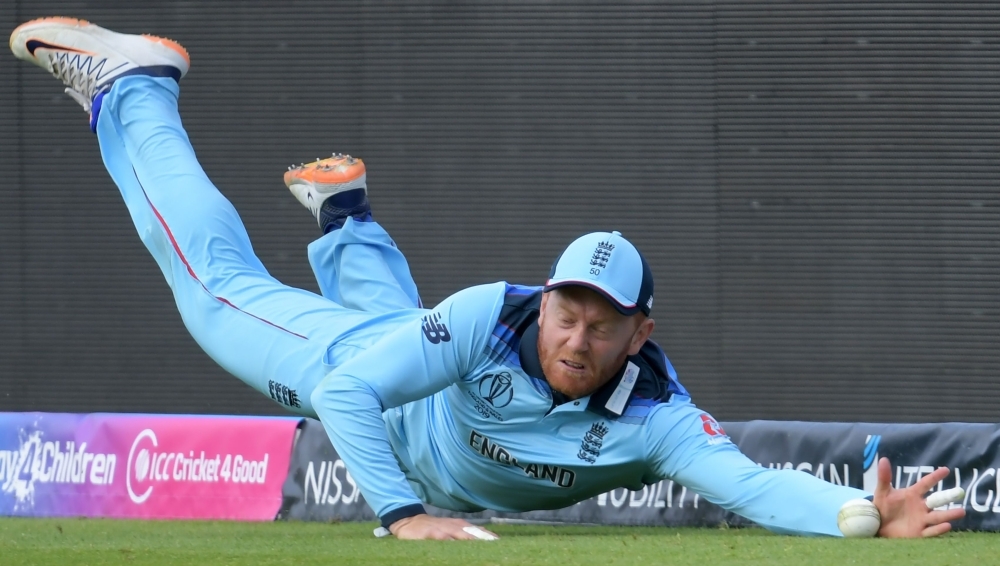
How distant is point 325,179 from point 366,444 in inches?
46.8

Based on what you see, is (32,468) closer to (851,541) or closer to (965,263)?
(851,541)

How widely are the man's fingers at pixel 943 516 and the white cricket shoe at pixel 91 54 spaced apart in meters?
2.25

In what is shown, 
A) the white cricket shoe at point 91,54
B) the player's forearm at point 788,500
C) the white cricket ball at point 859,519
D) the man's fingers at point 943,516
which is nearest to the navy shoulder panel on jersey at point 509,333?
the player's forearm at point 788,500

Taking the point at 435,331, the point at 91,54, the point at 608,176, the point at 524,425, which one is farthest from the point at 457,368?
the point at 608,176

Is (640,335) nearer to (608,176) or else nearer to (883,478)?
(883,478)

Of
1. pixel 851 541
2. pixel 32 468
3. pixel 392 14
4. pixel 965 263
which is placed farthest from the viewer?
pixel 392 14

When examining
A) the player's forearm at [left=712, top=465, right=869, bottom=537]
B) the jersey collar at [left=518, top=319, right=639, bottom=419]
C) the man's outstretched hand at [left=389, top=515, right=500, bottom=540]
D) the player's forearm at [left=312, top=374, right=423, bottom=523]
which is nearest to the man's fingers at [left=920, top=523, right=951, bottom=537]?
the player's forearm at [left=712, top=465, right=869, bottom=537]

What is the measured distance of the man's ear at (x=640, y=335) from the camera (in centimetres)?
233

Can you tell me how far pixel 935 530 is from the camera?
204cm

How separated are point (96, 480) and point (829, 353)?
2.87m

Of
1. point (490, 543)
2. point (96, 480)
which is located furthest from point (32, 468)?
point (490, 543)

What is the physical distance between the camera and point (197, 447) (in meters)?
3.81

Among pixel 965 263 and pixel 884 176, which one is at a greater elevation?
pixel 884 176

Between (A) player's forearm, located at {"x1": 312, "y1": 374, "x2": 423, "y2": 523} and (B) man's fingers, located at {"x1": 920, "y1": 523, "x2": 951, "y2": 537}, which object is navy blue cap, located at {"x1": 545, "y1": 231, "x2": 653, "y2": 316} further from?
(B) man's fingers, located at {"x1": 920, "y1": 523, "x2": 951, "y2": 537}
